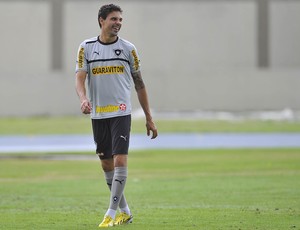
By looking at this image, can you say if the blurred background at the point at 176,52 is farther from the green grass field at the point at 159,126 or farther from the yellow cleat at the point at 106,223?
the yellow cleat at the point at 106,223

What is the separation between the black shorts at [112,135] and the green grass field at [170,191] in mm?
802

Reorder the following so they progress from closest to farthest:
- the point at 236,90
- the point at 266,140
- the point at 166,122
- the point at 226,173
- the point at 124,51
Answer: the point at 124,51, the point at 226,173, the point at 266,140, the point at 166,122, the point at 236,90

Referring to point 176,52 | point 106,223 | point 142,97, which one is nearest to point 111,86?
point 142,97

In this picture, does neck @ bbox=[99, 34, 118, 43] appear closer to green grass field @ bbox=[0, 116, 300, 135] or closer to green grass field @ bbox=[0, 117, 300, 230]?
green grass field @ bbox=[0, 117, 300, 230]

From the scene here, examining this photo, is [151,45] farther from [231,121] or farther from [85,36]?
[231,121]

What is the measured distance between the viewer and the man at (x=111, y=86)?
32.6 ft

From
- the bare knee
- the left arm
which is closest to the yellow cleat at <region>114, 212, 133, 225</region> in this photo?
the bare knee

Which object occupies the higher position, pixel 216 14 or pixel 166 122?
pixel 216 14

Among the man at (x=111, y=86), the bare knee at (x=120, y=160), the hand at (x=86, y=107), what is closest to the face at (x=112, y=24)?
the man at (x=111, y=86)

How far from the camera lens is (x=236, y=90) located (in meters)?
48.9

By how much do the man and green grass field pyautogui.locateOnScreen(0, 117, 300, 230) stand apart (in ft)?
1.99

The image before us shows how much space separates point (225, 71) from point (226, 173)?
30.9 meters

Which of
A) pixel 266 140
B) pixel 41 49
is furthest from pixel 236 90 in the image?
pixel 266 140

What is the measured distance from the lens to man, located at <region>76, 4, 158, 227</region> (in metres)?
9.94
